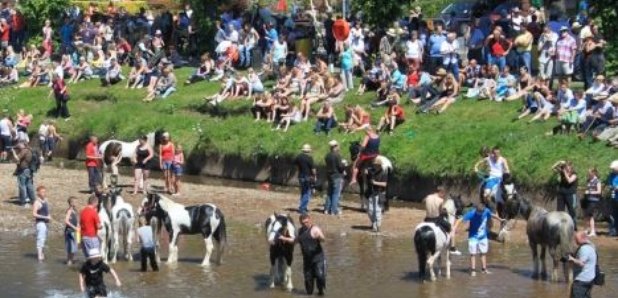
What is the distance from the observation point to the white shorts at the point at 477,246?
2822 cm

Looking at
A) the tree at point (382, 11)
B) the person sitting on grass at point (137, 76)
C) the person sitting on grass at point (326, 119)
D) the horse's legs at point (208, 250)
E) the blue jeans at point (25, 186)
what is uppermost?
the tree at point (382, 11)

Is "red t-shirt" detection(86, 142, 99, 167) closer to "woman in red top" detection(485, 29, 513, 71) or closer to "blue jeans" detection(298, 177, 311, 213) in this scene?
"blue jeans" detection(298, 177, 311, 213)

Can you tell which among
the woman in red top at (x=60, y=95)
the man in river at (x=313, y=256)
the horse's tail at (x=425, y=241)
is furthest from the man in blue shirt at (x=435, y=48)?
the man in river at (x=313, y=256)

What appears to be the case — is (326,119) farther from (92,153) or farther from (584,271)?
(584,271)

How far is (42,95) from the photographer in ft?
167

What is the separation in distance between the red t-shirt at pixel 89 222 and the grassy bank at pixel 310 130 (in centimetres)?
1181

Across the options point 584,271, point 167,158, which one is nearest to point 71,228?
point 167,158

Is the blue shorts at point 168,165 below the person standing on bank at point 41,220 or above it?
above

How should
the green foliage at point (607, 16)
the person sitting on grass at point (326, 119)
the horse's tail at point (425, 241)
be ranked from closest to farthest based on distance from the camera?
the horse's tail at point (425, 241)
the green foliage at point (607, 16)
the person sitting on grass at point (326, 119)

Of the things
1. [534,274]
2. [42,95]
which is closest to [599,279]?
[534,274]

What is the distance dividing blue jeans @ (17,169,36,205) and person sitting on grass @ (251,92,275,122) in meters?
8.97

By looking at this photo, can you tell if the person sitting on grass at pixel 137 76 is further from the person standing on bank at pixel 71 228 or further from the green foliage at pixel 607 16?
the person standing on bank at pixel 71 228

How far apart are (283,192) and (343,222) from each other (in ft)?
17.6

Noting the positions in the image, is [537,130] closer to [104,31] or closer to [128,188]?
[128,188]
